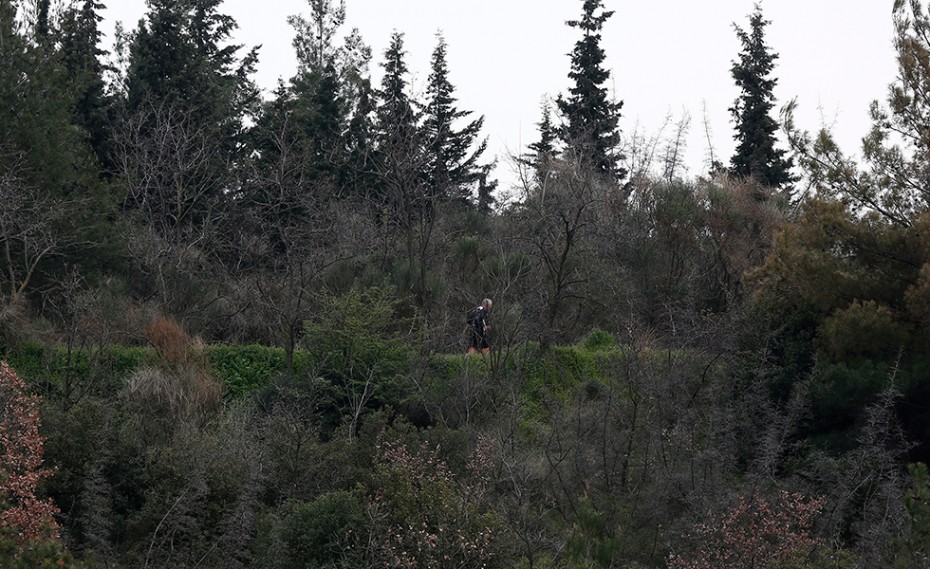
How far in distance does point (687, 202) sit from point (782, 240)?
900 cm

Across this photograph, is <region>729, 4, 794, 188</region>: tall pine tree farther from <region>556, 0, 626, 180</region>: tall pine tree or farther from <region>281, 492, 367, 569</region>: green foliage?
<region>281, 492, 367, 569</region>: green foliage

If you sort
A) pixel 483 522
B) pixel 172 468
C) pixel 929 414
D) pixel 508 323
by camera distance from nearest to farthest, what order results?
pixel 483 522, pixel 172 468, pixel 929 414, pixel 508 323

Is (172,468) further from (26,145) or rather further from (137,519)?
(26,145)

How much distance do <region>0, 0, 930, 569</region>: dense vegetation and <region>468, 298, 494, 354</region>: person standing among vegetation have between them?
269mm

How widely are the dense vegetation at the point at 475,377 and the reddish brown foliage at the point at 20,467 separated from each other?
44mm

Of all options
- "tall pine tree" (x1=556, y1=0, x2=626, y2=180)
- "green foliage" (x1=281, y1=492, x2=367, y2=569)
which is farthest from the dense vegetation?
"tall pine tree" (x1=556, y1=0, x2=626, y2=180)

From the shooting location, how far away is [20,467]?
1052cm


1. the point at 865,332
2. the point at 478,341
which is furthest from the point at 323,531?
the point at 478,341

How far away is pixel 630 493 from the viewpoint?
44.4 feet

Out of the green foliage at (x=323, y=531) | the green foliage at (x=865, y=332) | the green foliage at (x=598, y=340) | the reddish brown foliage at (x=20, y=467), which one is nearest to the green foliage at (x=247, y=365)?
the green foliage at (x=598, y=340)

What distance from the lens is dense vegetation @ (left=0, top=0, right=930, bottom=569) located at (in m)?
10.9

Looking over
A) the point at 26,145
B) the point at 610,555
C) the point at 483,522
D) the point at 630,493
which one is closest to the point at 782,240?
the point at 630,493

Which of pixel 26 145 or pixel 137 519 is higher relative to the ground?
pixel 26 145

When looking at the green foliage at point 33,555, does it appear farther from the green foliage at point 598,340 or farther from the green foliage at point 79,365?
the green foliage at point 598,340
